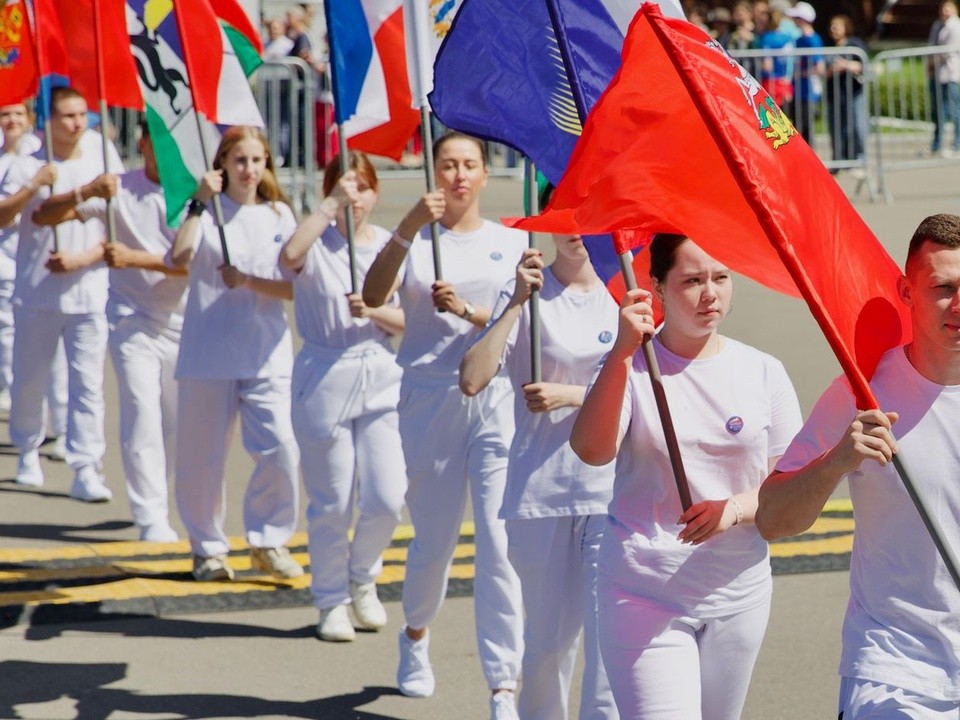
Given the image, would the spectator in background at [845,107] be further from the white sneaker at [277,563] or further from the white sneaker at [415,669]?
the white sneaker at [415,669]

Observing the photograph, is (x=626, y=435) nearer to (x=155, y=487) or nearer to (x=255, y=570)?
(x=255, y=570)

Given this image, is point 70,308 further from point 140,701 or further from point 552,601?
point 552,601

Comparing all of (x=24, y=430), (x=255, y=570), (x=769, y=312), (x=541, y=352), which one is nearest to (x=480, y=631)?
(x=541, y=352)

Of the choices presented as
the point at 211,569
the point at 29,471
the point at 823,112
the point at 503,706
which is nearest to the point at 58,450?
the point at 29,471

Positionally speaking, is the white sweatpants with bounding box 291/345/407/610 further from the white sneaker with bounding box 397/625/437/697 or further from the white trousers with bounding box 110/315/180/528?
the white trousers with bounding box 110/315/180/528

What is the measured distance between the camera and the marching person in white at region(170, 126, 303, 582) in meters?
8.67

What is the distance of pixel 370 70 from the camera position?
8.09 m

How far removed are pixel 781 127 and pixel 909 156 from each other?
48.7 feet

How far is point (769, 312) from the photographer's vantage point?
14.8m

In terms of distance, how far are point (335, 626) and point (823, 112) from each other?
11.4m

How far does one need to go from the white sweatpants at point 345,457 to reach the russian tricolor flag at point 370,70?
104 cm

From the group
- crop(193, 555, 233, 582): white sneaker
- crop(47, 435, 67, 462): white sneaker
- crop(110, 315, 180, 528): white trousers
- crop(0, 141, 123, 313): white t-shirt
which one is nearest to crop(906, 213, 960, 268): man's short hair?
crop(193, 555, 233, 582): white sneaker

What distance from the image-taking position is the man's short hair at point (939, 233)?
4129mm

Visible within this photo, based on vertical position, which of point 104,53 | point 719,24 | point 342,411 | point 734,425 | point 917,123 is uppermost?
point 719,24
